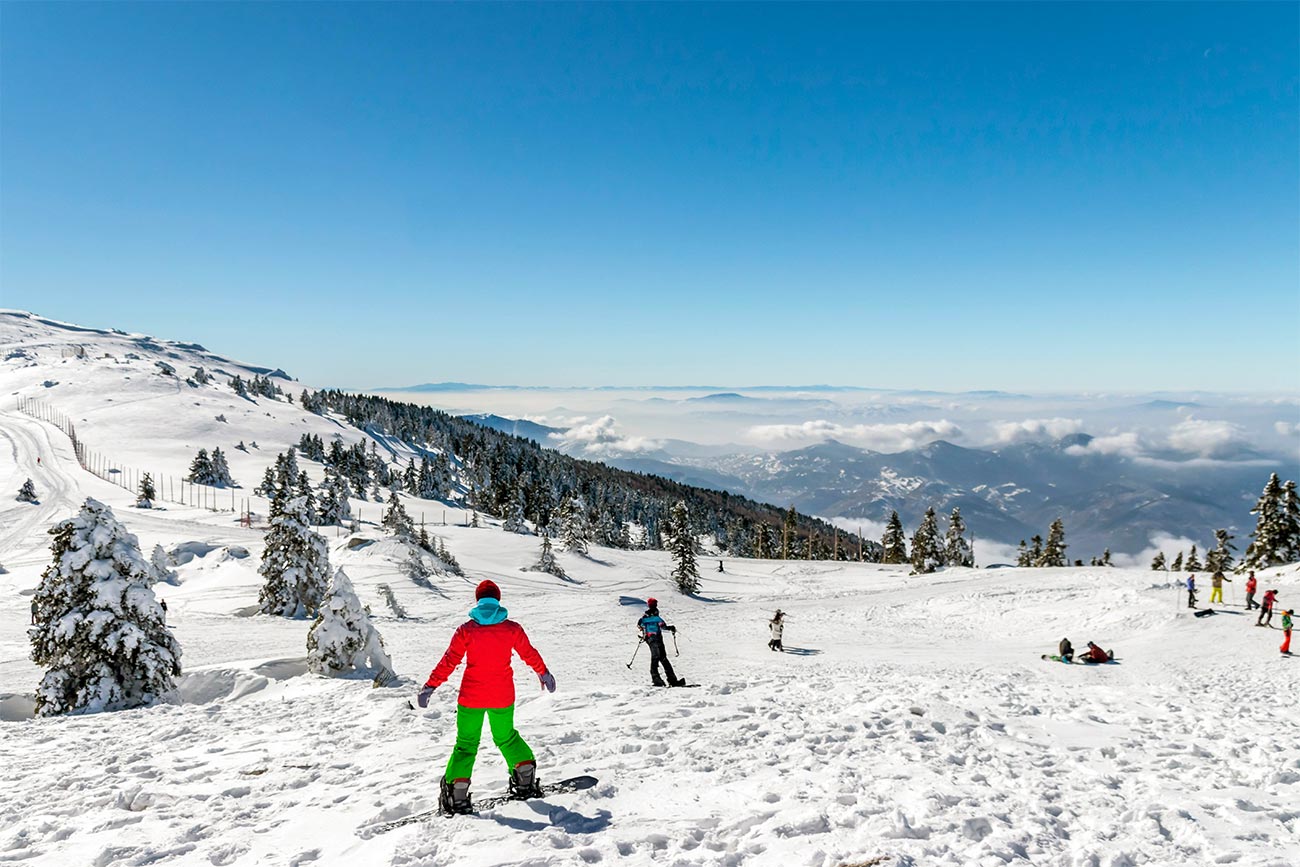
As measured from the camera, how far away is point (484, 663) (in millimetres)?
7180

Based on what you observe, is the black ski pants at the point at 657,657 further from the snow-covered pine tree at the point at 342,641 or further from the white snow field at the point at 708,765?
the snow-covered pine tree at the point at 342,641

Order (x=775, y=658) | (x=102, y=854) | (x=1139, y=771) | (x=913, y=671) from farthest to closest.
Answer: (x=775, y=658) < (x=913, y=671) < (x=1139, y=771) < (x=102, y=854)

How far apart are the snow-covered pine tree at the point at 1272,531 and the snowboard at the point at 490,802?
6223cm

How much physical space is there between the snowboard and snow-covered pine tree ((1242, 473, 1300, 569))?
62232mm

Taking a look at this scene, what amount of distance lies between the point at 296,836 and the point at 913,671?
61.4 ft

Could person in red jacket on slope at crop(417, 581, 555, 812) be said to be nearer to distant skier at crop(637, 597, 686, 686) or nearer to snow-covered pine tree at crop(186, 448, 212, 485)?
distant skier at crop(637, 597, 686, 686)

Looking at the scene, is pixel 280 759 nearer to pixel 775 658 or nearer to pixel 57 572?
pixel 57 572

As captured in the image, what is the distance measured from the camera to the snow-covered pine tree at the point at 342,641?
55.0 ft

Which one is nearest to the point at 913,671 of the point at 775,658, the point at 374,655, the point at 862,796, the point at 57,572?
the point at 775,658

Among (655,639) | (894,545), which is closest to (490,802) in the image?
(655,639)

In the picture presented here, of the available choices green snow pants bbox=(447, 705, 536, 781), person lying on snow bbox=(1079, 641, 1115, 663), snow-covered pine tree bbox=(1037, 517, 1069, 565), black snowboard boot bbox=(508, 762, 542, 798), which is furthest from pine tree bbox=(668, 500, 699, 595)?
green snow pants bbox=(447, 705, 536, 781)

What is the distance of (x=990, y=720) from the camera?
11.8m

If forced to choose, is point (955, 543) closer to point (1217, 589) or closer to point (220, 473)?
point (1217, 589)

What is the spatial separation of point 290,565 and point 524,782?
1228 inches
